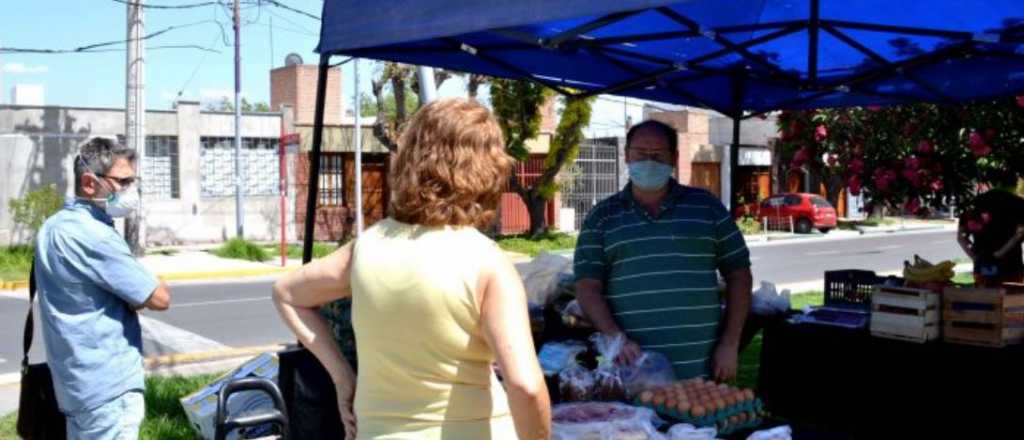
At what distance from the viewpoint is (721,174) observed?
36531 millimetres

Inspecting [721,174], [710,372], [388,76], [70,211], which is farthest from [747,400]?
[721,174]

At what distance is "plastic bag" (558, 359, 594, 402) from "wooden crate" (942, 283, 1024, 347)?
2.24 meters

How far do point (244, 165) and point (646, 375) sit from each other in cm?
2172

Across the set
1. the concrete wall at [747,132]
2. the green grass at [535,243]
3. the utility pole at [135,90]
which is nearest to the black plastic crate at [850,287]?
the utility pole at [135,90]

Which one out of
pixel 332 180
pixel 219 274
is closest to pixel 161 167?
pixel 332 180

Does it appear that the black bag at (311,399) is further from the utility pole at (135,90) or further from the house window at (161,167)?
the house window at (161,167)

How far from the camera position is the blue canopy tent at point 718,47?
4.24m

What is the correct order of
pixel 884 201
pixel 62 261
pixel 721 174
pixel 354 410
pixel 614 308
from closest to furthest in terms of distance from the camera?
pixel 354 410
pixel 62 261
pixel 614 308
pixel 884 201
pixel 721 174

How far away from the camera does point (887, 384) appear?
5180mm

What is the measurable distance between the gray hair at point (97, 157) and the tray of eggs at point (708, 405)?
214cm

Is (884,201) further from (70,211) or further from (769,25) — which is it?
(70,211)

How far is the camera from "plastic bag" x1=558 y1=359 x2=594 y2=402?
347cm

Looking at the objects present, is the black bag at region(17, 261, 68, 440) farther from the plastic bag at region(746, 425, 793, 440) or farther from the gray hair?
the plastic bag at region(746, 425, 793, 440)

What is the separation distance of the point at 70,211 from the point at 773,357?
13.0ft
